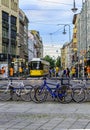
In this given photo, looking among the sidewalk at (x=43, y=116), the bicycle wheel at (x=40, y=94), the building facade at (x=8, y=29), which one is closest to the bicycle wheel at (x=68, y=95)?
the sidewalk at (x=43, y=116)

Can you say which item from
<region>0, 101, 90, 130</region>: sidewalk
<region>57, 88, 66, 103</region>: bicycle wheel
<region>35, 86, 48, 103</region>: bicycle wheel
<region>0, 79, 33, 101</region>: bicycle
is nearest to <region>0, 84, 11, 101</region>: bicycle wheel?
<region>0, 79, 33, 101</region>: bicycle

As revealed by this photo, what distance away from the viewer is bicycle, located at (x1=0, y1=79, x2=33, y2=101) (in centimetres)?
2245

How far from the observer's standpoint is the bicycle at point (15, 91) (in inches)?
884

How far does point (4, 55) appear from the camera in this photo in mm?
97750

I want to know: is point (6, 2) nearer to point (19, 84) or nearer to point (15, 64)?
point (15, 64)

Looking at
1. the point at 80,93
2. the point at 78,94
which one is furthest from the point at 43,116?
the point at 80,93

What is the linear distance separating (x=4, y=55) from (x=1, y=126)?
278 ft

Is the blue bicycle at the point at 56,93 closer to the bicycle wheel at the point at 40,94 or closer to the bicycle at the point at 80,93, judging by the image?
the bicycle wheel at the point at 40,94

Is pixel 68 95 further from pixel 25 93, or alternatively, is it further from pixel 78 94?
pixel 25 93

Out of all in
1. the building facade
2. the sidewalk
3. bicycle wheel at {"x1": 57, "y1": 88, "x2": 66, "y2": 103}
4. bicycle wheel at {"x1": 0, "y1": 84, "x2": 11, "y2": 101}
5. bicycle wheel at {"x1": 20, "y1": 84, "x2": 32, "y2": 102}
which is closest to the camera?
the sidewalk

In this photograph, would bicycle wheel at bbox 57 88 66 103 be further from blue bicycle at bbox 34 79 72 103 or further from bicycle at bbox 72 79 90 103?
bicycle at bbox 72 79 90 103

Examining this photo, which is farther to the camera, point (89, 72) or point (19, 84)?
point (89, 72)

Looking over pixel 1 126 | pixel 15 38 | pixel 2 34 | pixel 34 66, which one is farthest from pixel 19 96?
pixel 15 38

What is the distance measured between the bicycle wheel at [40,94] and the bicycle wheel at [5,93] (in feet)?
5.33
